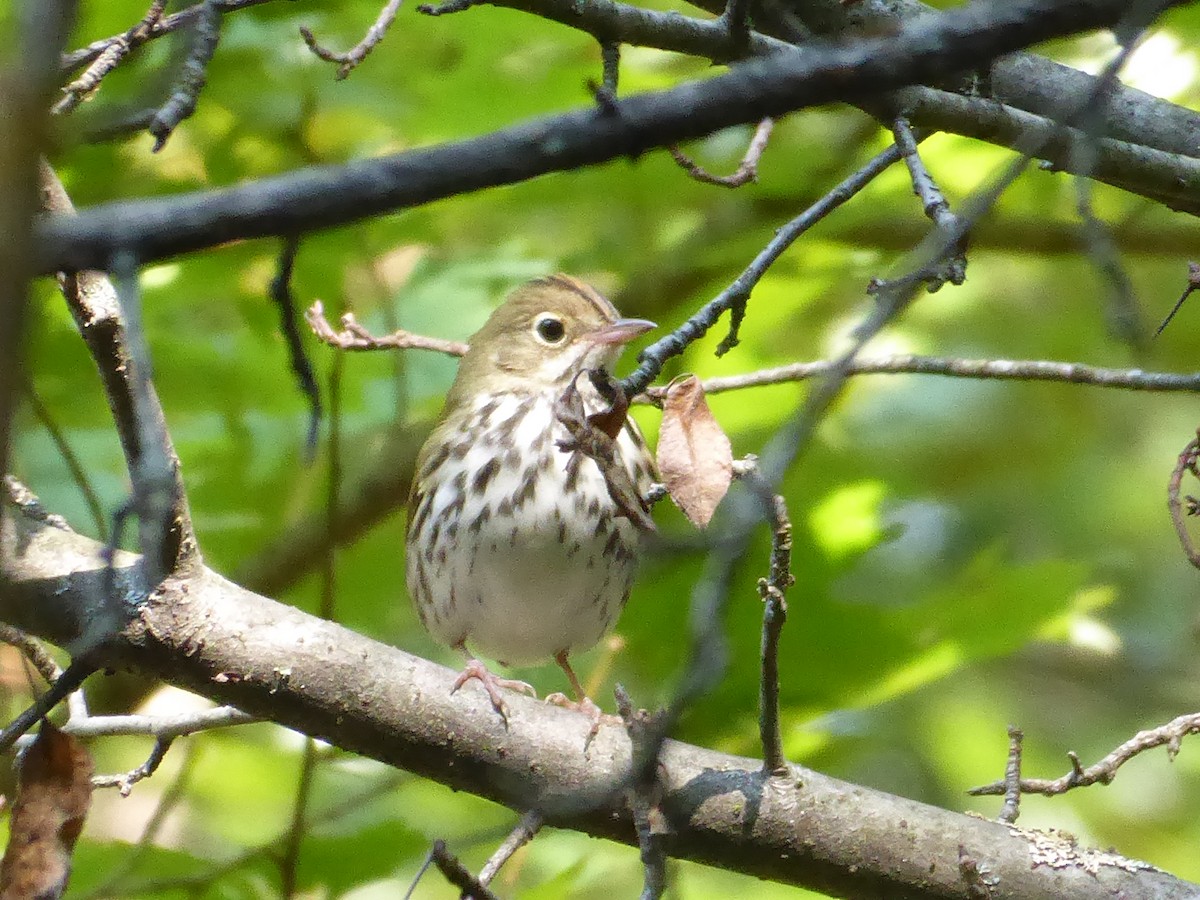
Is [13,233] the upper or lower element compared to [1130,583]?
lower

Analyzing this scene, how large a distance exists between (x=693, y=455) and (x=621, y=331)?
189 centimetres

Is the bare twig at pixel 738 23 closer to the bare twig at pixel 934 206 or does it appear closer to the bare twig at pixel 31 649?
the bare twig at pixel 934 206

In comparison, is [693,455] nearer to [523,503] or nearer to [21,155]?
[21,155]

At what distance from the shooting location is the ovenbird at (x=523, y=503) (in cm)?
349

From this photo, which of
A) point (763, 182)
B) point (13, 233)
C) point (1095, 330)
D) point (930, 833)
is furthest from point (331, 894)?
point (1095, 330)

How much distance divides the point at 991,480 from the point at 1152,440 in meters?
1.21

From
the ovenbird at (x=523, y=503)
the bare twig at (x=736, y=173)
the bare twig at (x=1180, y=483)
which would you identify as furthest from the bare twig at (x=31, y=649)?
the bare twig at (x=1180, y=483)

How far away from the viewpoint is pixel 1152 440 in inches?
264

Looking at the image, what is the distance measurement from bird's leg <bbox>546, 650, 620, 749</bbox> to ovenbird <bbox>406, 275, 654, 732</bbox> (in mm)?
13

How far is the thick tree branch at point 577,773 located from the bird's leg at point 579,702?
0.04 metres

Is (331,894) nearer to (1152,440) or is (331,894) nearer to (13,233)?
(13,233)

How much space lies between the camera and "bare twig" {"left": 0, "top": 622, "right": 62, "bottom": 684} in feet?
7.41

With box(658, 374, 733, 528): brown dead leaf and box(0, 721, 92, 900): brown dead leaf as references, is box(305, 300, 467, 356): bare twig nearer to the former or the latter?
box(658, 374, 733, 528): brown dead leaf

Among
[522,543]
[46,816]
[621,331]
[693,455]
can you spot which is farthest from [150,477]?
[621,331]
